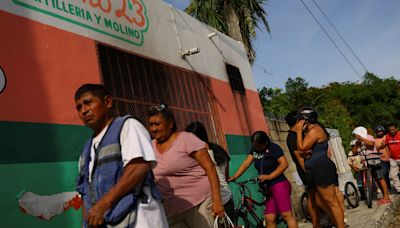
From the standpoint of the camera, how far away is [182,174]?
127 inches

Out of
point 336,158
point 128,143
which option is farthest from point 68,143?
point 336,158

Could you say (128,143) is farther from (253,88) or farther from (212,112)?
(253,88)

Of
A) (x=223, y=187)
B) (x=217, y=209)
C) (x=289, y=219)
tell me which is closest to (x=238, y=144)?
(x=289, y=219)

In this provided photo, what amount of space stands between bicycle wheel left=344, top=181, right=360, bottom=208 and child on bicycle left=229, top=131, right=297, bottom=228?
4393 millimetres

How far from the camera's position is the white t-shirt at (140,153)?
2148mm

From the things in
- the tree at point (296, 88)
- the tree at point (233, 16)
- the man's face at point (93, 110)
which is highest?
the tree at point (296, 88)

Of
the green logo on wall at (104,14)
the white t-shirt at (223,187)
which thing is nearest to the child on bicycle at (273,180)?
the white t-shirt at (223,187)

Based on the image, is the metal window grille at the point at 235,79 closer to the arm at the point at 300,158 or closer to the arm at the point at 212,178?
the arm at the point at 300,158

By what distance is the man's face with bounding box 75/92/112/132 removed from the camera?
2338 mm

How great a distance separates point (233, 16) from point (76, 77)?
28.9ft

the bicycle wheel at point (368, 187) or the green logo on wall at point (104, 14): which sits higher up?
the green logo on wall at point (104, 14)

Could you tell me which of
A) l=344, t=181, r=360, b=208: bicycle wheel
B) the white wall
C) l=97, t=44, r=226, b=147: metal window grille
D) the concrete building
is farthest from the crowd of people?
l=344, t=181, r=360, b=208: bicycle wheel

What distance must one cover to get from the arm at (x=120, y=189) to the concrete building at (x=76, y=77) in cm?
143

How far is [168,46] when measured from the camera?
20.6 feet
